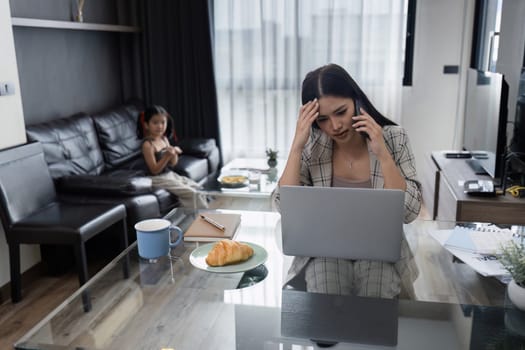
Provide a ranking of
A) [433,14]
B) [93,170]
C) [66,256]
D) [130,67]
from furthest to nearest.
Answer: [130,67], [433,14], [93,170], [66,256]

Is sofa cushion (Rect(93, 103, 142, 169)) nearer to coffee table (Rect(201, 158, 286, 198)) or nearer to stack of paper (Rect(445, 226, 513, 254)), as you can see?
coffee table (Rect(201, 158, 286, 198))

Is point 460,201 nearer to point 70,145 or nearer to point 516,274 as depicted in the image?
point 516,274

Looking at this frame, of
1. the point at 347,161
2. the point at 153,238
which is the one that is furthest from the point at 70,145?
the point at 347,161

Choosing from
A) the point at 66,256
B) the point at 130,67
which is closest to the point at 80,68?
the point at 130,67

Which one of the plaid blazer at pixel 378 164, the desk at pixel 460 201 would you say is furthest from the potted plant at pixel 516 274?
the desk at pixel 460 201

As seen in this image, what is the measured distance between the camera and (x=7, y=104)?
9.41 ft

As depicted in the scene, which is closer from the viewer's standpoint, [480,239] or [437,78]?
[480,239]

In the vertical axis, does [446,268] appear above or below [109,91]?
below

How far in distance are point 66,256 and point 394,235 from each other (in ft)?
7.49

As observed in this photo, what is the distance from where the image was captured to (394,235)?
1.46 m

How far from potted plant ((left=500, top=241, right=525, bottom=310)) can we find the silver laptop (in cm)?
29

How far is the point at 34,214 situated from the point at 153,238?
4.97 ft

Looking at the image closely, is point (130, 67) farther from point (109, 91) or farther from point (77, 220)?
point (77, 220)

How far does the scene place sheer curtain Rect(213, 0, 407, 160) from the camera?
449 cm
